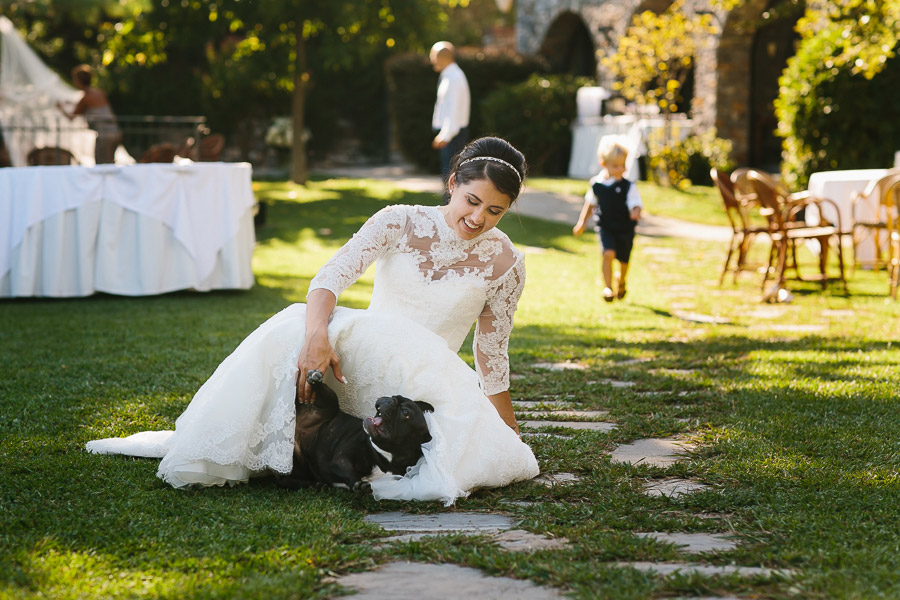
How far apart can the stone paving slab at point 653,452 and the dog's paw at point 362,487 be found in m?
0.91

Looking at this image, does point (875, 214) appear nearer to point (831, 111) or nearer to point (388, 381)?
point (831, 111)

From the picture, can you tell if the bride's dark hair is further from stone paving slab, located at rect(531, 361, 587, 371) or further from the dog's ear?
stone paving slab, located at rect(531, 361, 587, 371)

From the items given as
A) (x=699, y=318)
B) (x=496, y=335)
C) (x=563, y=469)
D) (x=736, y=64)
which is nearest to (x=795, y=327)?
(x=699, y=318)

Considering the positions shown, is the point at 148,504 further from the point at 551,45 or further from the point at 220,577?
the point at 551,45

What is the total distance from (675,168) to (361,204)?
16.3ft

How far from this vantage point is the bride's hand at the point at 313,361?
2.92 m

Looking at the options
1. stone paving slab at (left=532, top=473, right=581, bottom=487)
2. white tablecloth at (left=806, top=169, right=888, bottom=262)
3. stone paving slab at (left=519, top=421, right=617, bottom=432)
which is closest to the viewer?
stone paving slab at (left=532, top=473, right=581, bottom=487)

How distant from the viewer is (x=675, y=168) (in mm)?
15148

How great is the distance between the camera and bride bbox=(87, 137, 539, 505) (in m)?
2.92

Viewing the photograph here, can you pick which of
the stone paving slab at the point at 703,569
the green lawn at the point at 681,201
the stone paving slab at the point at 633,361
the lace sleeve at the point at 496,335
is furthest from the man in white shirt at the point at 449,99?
the stone paving slab at the point at 703,569

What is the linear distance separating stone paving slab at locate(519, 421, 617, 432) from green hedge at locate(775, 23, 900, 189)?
29.0ft

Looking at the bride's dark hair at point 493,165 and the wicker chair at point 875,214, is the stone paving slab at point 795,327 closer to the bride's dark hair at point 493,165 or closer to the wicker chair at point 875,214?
the wicker chair at point 875,214

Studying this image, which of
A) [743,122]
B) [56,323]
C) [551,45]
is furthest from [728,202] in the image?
[551,45]

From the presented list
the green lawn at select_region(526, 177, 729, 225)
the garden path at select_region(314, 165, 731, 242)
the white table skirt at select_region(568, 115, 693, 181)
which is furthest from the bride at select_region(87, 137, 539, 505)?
the white table skirt at select_region(568, 115, 693, 181)
